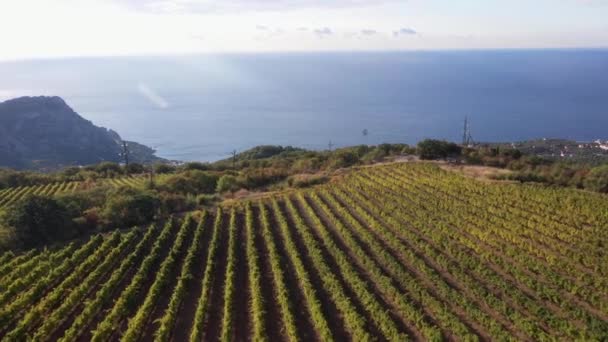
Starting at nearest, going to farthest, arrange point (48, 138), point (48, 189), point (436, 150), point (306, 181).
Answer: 1. point (306, 181)
2. point (436, 150)
3. point (48, 189)
4. point (48, 138)

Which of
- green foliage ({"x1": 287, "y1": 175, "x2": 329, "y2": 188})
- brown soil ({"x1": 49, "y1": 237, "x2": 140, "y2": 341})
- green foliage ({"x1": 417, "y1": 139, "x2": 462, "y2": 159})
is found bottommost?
brown soil ({"x1": 49, "y1": 237, "x2": 140, "y2": 341})

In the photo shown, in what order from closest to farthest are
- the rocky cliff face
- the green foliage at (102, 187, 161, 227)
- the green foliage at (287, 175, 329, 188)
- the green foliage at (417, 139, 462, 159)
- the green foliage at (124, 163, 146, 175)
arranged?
the green foliage at (102, 187, 161, 227) → the green foliage at (287, 175, 329, 188) → the green foliage at (417, 139, 462, 159) → the green foliage at (124, 163, 146, 175) → the rocky cliff face

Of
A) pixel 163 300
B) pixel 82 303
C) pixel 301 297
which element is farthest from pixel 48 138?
pixel 301 297

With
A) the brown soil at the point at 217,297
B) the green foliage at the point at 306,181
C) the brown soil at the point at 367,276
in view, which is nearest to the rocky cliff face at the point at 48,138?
the green foliage at the point at 306,181

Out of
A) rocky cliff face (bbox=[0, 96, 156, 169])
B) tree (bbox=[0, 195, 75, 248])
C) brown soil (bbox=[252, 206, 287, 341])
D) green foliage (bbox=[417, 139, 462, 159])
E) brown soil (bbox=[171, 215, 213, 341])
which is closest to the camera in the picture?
brown soil (bbox=[252, 206, 287, 341])

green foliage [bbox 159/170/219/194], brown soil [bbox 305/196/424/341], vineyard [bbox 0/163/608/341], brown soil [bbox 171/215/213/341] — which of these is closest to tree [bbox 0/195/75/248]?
vineyard [bbox 0/163/608/341]

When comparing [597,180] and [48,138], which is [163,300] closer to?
[597,180]

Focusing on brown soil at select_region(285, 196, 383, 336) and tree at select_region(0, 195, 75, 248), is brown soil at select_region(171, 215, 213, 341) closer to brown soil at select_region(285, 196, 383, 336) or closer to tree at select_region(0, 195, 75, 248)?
brown soil at select_region(285, 196, 383, 336)
